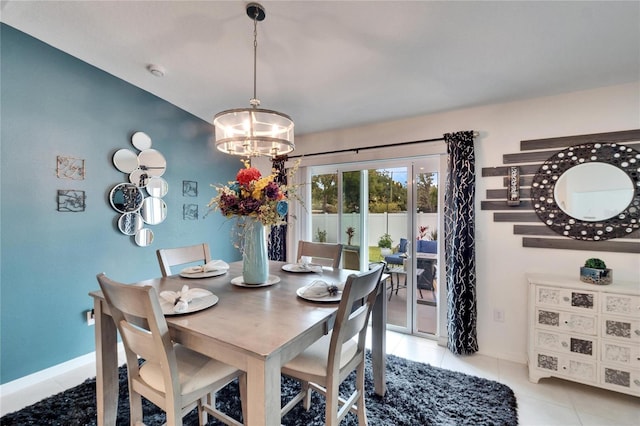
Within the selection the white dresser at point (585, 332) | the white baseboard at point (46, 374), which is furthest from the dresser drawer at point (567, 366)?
the white baseboard at point (46, 374)

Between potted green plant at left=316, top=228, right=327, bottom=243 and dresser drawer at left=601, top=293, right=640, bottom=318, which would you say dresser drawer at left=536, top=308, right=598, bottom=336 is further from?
potted green plant at left=316, top=228, right=327, bottom=243

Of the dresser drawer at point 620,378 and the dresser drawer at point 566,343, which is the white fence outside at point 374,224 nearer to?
the dresser drawer at point 566,343

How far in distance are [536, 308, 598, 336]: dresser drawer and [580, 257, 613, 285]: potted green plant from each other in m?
0.26

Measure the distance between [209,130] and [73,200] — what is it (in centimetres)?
170

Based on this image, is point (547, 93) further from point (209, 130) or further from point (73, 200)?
point (73, 200)

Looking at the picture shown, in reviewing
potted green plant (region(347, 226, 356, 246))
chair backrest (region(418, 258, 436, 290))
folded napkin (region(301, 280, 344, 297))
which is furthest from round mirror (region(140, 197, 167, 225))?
chair backrest (region(418, 258, 436, 290))

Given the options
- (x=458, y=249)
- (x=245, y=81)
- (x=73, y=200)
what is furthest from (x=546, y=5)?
(x=73, y=200)

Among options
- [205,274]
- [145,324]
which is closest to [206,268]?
[205,274]

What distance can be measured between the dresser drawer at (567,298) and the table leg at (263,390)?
2204 mm

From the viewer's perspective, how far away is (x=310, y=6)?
1.69 meters

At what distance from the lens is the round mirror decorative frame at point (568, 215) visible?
2096 millimetres

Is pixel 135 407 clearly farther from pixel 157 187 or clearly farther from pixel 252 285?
pixel 157 187

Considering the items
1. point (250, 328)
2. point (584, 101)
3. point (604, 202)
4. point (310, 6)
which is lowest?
point (250, 328)

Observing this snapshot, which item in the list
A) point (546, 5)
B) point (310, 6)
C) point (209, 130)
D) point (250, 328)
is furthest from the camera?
point (209, 130)
